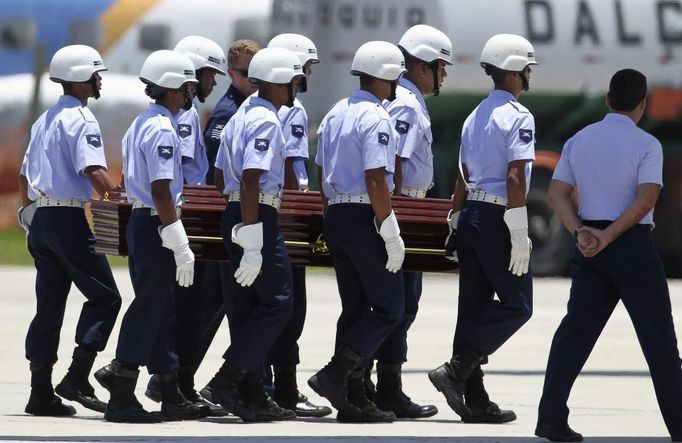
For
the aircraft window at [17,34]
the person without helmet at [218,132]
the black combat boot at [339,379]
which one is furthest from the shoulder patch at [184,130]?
the aircraft window at [17,34]

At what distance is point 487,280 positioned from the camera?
9.44 meters

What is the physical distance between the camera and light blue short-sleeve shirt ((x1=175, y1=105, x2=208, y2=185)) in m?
9.81

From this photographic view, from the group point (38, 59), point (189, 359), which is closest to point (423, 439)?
point (189, 359)

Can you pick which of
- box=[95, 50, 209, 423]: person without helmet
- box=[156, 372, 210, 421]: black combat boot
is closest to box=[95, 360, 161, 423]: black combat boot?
box=[95, 50, 209, 423]: person without helmet

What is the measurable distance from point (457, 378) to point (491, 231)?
0.72m

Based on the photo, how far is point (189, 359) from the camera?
9.86 metres

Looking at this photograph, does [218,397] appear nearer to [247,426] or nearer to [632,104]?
[247,426]

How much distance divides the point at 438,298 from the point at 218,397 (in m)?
8.23

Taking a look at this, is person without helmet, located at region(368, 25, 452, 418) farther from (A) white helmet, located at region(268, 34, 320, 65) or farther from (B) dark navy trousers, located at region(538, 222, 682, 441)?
(B) dark navy trousers, located at region(538, 222, 682, 441)

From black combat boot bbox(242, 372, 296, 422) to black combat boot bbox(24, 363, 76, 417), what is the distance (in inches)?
36.2

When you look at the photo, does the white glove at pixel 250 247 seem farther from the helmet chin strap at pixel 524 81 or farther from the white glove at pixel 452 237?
the helmet chin strap at pixel 524 81

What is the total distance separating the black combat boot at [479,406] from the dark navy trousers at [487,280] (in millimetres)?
186

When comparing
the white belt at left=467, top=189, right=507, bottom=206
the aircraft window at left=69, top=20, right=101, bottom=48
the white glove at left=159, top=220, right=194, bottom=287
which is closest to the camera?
the white glove at left=159, top=220, right=194, bottom=287

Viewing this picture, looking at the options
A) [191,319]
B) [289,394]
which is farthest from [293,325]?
[191,319]
